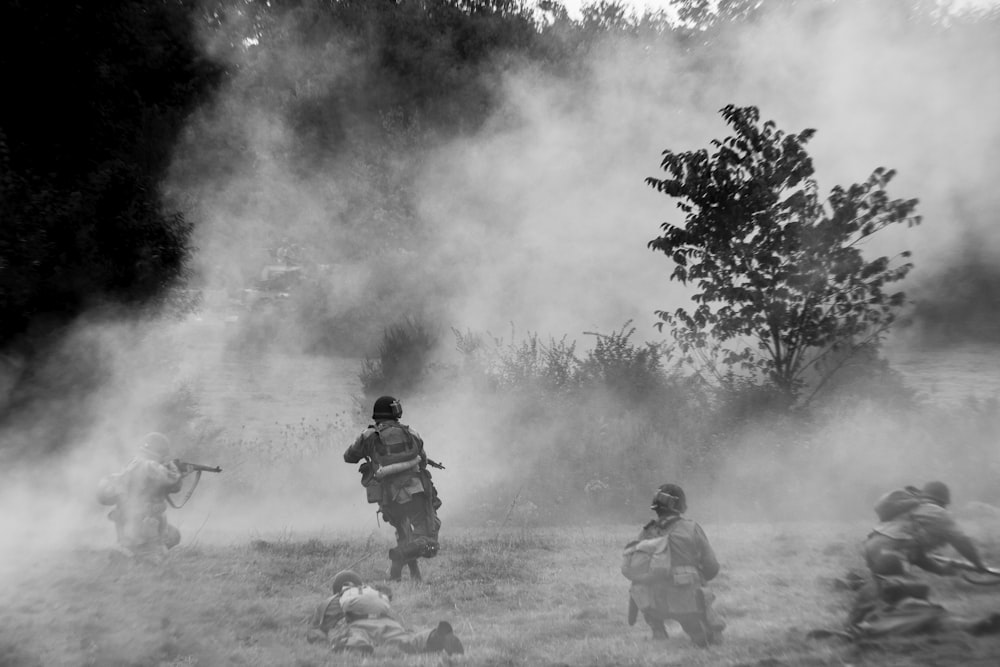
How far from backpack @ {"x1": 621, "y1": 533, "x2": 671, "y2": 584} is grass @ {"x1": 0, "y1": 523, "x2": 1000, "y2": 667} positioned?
1.43 feet

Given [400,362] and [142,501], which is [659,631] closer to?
[142,501]

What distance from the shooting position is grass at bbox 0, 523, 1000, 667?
5793 millimetres

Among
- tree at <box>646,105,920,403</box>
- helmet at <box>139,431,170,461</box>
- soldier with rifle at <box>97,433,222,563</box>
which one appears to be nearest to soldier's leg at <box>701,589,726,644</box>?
soldier with rifle at <box>97,433,222,563</box>

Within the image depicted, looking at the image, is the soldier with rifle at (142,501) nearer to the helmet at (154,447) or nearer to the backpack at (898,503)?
the helmet at (154,447)

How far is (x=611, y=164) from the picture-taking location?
19125mm

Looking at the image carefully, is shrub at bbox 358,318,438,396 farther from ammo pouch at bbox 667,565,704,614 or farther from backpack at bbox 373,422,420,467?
ammo pouch at bbox 667,565,704,614

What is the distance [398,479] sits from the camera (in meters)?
8.95

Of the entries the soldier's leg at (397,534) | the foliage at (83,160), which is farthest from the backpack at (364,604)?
the foliage at (83,160)

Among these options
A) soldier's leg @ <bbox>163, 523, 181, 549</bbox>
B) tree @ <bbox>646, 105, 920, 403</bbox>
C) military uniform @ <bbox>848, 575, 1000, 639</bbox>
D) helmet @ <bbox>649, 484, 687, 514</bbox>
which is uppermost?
tree @ <bbox>646, 105, 920, 403</bbox>

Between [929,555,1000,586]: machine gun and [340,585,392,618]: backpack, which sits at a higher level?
[340,585,392,618]: backpack

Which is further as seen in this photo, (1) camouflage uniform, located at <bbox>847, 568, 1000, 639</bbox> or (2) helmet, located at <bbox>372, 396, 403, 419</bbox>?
(2) helmet, located at <bbox>372, 396, 403, 419</bbox>

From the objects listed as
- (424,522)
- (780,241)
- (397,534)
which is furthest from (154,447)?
(780,241)

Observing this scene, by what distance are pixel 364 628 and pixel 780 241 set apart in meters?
7.60

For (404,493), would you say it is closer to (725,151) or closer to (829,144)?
(725,151)
